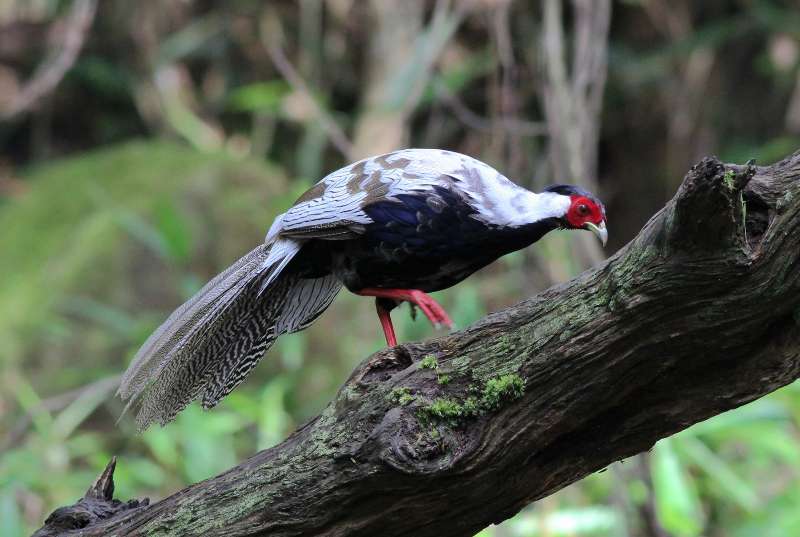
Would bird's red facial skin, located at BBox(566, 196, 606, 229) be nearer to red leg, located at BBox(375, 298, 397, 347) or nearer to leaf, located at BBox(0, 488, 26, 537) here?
red leg, located at BBox(375, 298, 397, 347)

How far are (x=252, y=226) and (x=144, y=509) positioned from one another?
4.11 metres

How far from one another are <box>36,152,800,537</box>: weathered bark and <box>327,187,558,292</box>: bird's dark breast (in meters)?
0.48

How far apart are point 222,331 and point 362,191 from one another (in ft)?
1.90

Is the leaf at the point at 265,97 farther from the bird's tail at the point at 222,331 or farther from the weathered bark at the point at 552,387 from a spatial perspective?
the weathered bark at the point at 552,387

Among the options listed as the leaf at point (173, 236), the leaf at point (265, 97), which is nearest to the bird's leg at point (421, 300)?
the leaf at point (173, 236)

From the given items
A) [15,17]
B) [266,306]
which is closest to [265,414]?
[266,306]

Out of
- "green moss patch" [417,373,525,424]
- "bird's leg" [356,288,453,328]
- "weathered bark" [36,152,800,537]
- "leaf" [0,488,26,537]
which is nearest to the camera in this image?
"weathered bark" [36,152,800,537]

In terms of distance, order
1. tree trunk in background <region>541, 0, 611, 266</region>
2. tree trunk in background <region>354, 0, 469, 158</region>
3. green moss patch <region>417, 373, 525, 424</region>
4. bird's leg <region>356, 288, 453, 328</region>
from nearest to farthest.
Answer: green moss patch <region>417, 373, 525, 424</region> → bird's leg <region>356, 288, 453, 328</region> → tree trunk in background <region>541, 0, 611, 266</region> → tree trunk in background <region>354, 0, 469, 158</region>

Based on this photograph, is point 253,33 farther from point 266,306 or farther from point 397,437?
point 397,437

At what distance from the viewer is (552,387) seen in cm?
211

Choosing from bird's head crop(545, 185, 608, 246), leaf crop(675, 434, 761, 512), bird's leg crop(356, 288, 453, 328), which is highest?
bird's head crop(545, 185, 608, 246)

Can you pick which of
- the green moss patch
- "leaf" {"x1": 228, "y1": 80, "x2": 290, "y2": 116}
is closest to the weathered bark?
the green moss patch

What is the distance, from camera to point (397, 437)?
204 centimetres

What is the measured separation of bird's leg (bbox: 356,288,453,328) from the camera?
2613 mm
